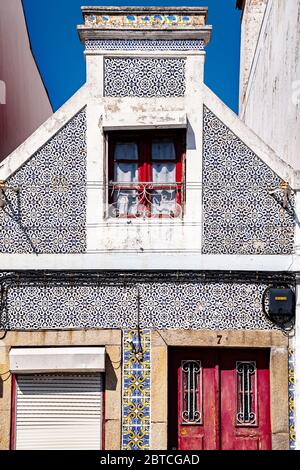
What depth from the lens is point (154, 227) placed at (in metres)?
13.6

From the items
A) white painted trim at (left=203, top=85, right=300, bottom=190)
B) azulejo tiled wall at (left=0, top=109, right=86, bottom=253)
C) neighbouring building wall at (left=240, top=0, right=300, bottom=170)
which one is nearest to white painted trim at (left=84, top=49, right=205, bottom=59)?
white painted trim at (left=203, top=85, right=300, bottom=190)

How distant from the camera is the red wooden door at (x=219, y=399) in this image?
13.4m

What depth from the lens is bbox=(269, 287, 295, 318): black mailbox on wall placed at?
1330 cm

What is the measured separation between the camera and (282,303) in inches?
524

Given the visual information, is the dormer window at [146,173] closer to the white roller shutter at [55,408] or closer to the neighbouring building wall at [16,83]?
the white roller shutter at [55,408]

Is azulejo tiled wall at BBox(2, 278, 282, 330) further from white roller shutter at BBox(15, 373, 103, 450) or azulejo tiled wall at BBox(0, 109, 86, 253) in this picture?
white roller shutter at BBox(15, 373, 103, 450)

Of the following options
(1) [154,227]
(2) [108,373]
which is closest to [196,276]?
(1) [154,227]

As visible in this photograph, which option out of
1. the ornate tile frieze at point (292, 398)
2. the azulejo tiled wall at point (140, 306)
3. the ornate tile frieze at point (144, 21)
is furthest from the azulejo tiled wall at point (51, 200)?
the ornate tile frieze at point (292, 398)

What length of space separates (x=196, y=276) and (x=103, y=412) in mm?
2423

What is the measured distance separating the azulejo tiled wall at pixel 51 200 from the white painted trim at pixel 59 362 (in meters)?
1.55

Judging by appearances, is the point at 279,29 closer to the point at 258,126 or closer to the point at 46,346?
the point at 258,126

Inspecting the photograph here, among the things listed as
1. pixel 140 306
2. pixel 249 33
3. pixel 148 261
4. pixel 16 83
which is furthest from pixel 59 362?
pixel 249 33

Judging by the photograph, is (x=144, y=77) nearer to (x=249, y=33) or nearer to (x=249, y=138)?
(x=249, y=138)
